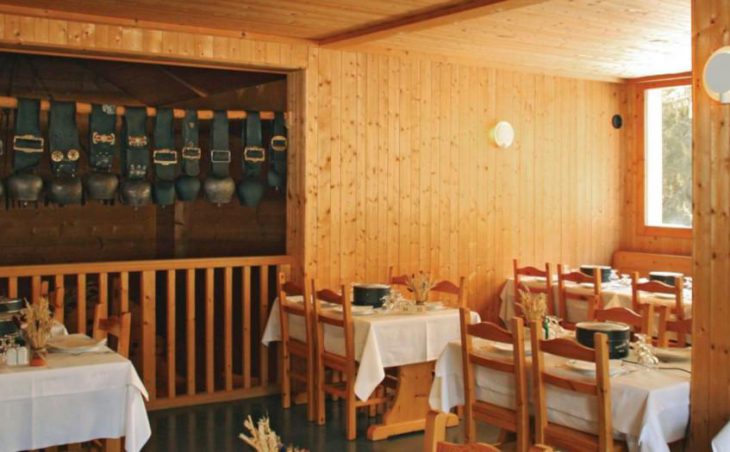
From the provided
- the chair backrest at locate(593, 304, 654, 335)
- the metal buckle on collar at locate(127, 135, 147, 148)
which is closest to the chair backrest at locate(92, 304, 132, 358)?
the metal buckle on collar at locate(127, 135, 147, 148)

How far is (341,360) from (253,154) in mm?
1873

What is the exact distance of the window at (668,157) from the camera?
26.8 ft

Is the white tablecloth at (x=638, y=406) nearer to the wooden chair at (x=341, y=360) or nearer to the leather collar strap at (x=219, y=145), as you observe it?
the wooden chair at (x=341, y=360)

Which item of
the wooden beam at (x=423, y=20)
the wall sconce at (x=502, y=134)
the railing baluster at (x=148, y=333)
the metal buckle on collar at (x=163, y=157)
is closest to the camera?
the wooden beam at (x=423, y=20)

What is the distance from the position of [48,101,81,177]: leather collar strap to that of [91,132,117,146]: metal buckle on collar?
0.40 feet

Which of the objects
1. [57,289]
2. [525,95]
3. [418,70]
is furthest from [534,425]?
[525,95]

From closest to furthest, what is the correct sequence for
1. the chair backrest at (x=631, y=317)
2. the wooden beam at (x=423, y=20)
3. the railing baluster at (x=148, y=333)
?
the chair backrest at (x=631, y=317)
the wooden beam at (x=423, y=20)
the railing baluster at (x=148, y=333)

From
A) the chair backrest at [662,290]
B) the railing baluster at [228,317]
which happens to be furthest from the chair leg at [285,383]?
the chair backrest at [662,290]

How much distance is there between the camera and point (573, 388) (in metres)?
3.70

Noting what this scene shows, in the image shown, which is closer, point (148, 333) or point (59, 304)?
point (59, 304)

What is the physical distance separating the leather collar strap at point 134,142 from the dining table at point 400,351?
1.80 m

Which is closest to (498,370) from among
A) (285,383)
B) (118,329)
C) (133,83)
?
(118,329)

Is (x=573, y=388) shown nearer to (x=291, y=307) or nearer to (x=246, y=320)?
(x=291, y=307)

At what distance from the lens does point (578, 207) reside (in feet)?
27.1
